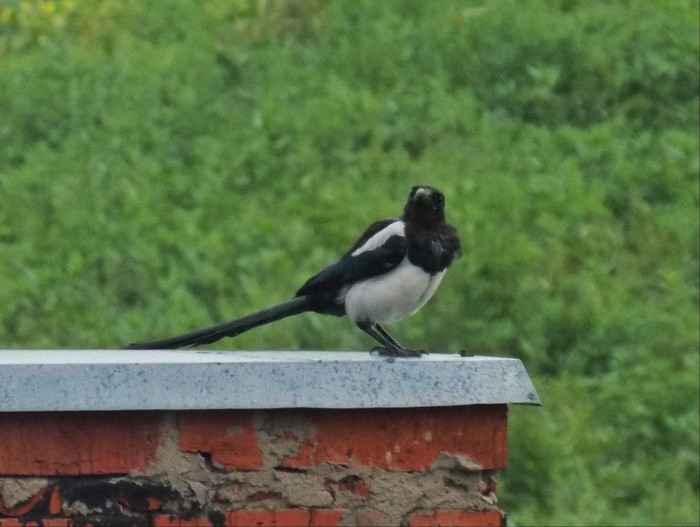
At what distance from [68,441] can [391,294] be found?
147cm

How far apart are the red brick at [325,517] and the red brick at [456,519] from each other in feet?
0.47

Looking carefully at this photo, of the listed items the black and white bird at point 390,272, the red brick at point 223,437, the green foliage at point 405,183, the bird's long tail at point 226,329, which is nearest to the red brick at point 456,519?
the red brick at point 223,437

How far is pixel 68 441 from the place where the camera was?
2.61 metres

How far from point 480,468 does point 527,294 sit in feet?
14.2

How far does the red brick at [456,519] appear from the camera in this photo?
9.29 ft

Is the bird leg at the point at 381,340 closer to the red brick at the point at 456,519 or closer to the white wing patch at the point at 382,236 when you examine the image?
the white wing patch at the point at 382,236

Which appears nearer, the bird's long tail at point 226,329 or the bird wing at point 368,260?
the bird's long tail at point 226,329

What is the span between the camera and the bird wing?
13.0ft

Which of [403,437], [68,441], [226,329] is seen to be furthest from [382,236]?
[68,441]

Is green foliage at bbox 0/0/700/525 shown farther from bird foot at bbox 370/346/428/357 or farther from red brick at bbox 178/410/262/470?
red brick at bbox 178/410/262/470

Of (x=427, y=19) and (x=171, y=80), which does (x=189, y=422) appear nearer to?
(x=171, y=80)

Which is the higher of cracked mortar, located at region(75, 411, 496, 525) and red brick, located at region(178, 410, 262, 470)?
red brick, located at region(178, 410, 262, 470)

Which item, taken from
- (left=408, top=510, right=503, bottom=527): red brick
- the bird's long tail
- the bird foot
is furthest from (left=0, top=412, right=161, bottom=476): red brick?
the bird foot

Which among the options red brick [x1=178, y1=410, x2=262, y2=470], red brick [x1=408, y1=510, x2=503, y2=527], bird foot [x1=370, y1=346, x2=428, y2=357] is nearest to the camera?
red brick [x1=178, y1=410, x2=262, y2=470]
